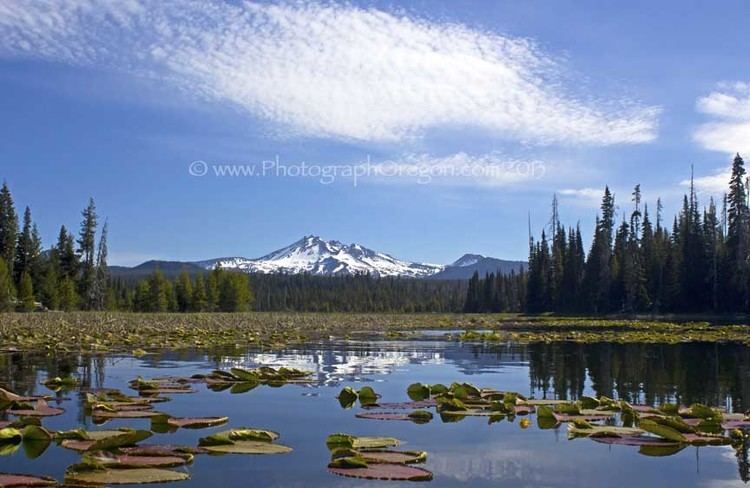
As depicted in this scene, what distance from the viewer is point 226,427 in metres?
10.6

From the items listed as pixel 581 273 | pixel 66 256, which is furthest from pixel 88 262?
pixel 581 273

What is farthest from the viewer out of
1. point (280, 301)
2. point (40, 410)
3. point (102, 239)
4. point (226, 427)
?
point (280, 301)

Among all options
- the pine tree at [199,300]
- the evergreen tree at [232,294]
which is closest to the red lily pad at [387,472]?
the pine tree at [199,300]

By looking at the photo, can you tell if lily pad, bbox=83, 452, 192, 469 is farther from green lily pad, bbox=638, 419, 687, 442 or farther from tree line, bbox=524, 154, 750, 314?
tree line, bbox=524, 154, 750, 314

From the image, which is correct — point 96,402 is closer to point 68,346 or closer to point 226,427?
point 226,427

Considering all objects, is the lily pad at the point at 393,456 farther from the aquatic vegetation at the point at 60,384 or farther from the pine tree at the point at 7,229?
the pine tree at the point at 7,229

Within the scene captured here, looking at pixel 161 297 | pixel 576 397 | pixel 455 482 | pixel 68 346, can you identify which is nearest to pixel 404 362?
pixel 576 397

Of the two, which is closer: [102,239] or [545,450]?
[545,450]

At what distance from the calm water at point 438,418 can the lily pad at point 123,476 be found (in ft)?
0.63

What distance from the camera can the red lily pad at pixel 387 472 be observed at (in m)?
7.59

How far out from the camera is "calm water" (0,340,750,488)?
804 cm

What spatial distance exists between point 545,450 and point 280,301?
176835mm

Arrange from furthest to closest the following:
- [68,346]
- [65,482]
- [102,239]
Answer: [102,239] < [68,346] < [65,482]

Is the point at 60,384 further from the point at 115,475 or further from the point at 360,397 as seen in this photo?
the point at 115,475
